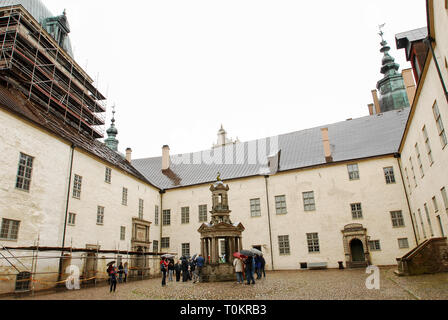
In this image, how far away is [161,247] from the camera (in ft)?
102

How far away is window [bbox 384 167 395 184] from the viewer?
24.5 m

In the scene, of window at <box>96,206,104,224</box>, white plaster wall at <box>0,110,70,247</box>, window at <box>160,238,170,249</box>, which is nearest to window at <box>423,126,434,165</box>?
white plaster wall at <box>0,110,70,247</box>

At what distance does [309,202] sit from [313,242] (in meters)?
3.35

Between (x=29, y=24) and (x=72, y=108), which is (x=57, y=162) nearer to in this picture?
(x=72, y=108)

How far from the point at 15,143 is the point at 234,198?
18534 millimetres

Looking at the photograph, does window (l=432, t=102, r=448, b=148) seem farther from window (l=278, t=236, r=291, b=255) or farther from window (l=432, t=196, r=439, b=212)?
window (l=278, t=236, r=291, b=255)

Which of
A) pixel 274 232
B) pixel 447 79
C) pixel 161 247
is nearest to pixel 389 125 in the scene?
pixel 274 232

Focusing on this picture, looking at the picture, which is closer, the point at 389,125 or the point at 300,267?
the point at 300,267

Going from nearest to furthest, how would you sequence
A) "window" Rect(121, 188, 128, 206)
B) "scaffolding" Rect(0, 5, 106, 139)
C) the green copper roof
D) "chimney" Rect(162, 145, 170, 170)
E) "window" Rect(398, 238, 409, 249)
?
"scaffolding" Rect(0, 5, 106, 139) < "window" Rect(398, 238, 409, 249) < "window" Rect(121, 188, 128, 206) < the green copper roof < "chimney" Rect(162, 145, 170, 170)

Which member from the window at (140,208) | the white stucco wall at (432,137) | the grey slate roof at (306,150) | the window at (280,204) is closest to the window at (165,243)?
the window at (140,208)

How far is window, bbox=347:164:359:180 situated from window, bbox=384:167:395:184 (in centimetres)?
214

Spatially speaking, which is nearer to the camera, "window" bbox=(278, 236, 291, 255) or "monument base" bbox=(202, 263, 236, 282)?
"monument base" bbox=(202, 263, 236, 282)

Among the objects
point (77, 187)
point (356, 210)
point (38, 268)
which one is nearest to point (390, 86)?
point (356, 210)

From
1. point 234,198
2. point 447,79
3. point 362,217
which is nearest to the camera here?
point 447,79
